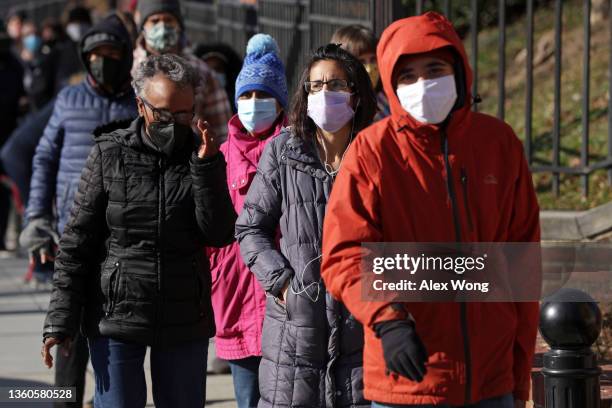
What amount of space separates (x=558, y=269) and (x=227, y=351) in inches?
103

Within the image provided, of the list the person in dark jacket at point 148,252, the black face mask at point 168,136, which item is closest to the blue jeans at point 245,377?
the person in dark jacket at point 148,252

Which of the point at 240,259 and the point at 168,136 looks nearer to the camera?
the point at 168,136

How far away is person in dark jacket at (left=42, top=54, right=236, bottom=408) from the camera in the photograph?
16.0 feet

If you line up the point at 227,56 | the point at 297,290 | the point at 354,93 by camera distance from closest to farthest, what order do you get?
the point at 297,290
the point at 354,93
the point at 227,56

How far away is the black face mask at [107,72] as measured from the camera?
6.83 meters

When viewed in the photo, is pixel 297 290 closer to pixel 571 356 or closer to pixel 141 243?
pixel 141 243

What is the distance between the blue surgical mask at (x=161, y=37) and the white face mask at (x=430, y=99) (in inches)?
172

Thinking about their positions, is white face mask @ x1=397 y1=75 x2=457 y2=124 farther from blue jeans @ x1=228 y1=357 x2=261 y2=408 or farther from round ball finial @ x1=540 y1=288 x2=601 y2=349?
blue jeans @ x1=228 y1=357 x2=261 y2=408

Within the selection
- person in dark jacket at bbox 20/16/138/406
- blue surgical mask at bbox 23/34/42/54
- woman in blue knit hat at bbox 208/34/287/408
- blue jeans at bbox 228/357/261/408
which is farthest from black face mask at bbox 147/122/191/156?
blue surgical mask at bbox 23/34/42/54

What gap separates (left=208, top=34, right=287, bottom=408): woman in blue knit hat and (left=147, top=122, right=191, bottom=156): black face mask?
69 cm

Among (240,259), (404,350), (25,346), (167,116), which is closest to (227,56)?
(25,346)

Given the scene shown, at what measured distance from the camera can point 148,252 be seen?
4902 millimetres

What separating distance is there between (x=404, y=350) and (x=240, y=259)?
233cm

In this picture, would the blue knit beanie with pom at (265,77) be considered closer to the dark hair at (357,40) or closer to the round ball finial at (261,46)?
the round ball finial at (261,46)
